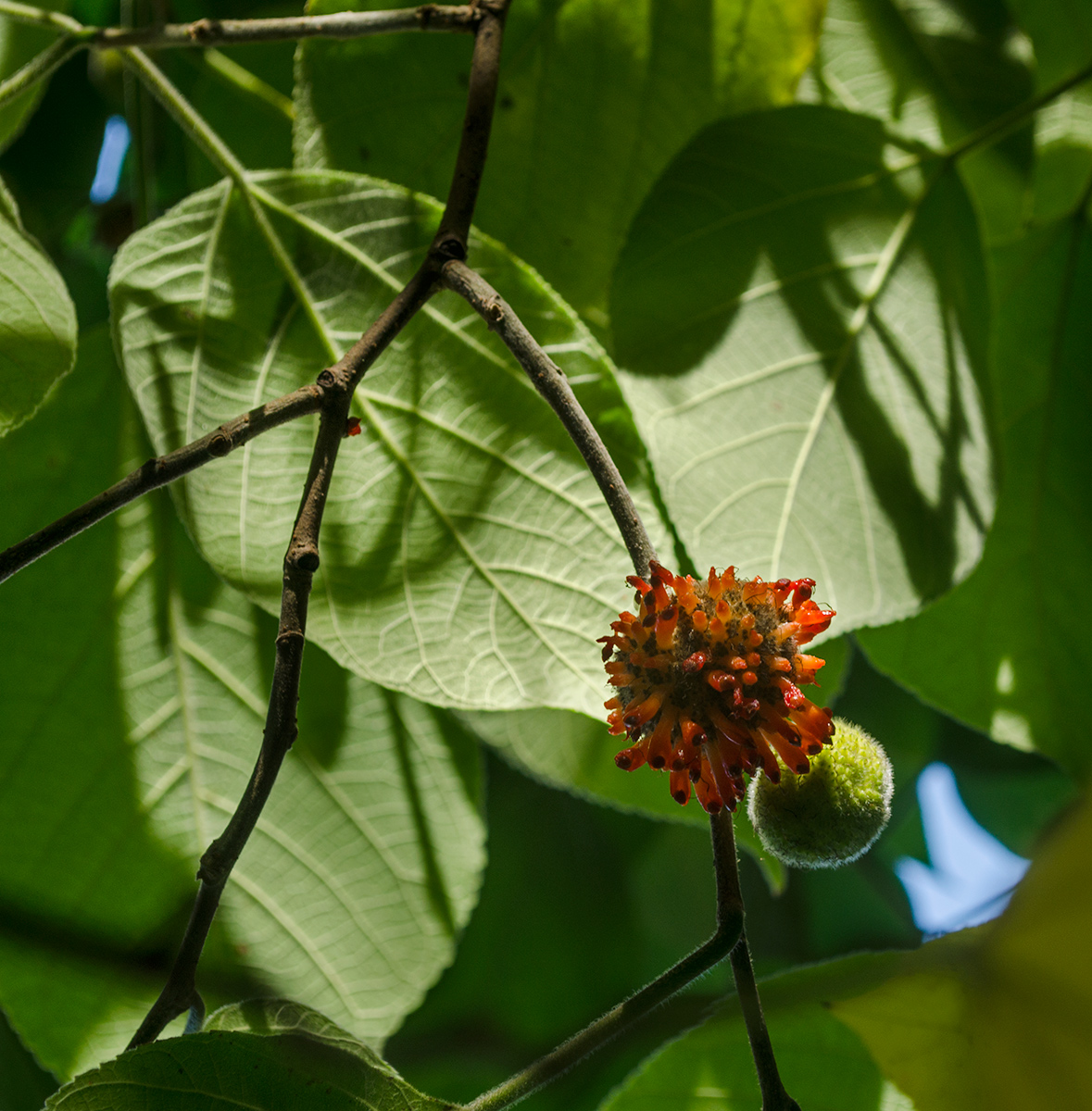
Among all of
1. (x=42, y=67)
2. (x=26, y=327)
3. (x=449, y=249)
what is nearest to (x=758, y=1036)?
(x=449, y=249)

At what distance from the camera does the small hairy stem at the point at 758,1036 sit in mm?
341

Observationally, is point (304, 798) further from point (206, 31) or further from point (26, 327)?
point (206, 31)

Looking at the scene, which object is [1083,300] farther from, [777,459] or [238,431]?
[238,431]

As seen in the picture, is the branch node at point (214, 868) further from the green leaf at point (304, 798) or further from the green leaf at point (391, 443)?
the green leaf at point (304, 798)

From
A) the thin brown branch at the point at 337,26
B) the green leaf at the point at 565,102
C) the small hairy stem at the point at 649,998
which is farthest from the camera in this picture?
the green leaf at the point at 565,102

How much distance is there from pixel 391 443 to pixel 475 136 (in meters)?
0.15

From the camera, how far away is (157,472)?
0.36 meters

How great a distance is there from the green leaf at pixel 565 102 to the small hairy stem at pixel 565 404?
0.22 metres

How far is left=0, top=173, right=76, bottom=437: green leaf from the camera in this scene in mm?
482

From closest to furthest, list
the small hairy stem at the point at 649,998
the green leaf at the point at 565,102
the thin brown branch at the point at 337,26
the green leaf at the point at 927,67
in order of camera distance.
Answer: the small hairy stem at the point at 649,998 < the thin brown branch at the point at 337,26 < the green leaf at the point at 565,102 < the green leaf at the point at 927,67

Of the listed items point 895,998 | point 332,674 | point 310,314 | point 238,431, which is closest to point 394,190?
point 310,314

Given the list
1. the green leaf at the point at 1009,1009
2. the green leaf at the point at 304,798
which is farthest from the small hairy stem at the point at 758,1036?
the green leaf at the point at 304,798

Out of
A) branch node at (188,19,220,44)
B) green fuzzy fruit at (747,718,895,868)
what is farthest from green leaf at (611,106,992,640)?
branch node at (188,19,220,44)

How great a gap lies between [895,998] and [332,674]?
38 cm
